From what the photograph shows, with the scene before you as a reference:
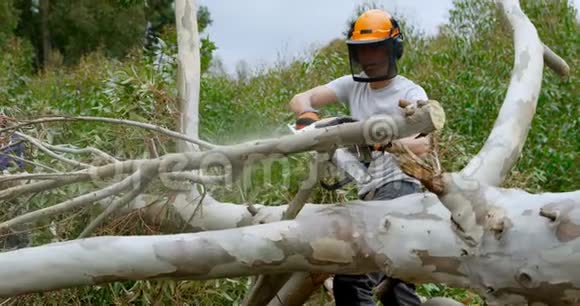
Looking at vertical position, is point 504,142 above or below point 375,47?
below

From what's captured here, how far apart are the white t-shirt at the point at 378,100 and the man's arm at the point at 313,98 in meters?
0.03

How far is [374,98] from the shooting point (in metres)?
3.55

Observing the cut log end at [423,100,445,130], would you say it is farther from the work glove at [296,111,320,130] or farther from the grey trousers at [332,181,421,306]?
the grey trousers at [332,181,421,306]

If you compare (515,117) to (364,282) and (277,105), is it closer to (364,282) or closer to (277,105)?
(364,282)

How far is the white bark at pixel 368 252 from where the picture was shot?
1.96 meters

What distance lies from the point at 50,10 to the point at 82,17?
1.74 metres

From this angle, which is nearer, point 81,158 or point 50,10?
point 81,158

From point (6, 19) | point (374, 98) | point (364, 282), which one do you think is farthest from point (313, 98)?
point (6, 19)

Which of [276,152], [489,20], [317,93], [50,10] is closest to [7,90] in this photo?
[489,20]

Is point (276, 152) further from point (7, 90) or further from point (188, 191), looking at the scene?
point (7, 90)

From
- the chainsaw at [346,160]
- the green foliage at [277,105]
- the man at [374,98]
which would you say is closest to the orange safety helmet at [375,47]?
the man at [374,98]

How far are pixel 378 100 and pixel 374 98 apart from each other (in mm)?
26

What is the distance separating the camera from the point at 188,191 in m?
3.37

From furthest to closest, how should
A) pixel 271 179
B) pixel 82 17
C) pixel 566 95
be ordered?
pixel 82 17
pixel 566 95
pixel 271 179
